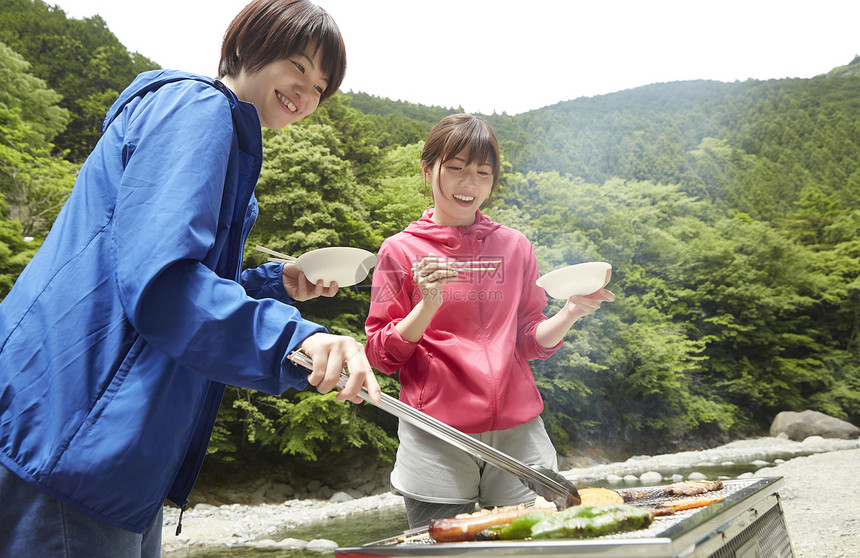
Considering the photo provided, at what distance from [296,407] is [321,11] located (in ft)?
30.2

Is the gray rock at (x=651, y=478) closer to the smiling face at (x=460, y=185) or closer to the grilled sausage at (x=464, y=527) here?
the smiling face at (x=460, y=185)

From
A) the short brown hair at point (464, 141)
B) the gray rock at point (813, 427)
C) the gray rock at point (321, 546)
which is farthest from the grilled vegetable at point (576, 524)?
the gray rock at point (813, 427)

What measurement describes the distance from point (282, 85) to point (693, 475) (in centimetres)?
997

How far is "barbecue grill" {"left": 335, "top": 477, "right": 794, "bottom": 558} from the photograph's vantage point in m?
0.69

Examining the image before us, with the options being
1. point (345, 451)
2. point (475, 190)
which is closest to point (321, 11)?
point (475, 190)

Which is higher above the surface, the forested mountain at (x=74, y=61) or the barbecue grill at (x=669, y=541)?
the forested mountain at (x=74, y=61)

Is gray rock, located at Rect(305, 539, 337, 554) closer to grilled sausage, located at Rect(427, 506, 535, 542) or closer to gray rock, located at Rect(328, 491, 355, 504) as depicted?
gray rock, located at Rect(328, 491, 355, 504)

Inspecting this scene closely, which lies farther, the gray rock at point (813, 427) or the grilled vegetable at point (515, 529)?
the gray rock at point (813, 427)

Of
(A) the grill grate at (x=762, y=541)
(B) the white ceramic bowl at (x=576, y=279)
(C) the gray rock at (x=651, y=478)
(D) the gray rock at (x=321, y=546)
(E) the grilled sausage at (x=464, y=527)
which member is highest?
(B) the white ceramic bowl at (x=576, y=279)

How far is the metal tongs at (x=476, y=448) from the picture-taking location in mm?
801

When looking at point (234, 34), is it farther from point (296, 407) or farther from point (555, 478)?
point (296, 407)

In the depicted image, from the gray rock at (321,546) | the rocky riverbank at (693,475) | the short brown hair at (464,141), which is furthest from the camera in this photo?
the gray rock at (321,546)

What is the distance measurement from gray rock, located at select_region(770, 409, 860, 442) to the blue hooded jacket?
1702cm

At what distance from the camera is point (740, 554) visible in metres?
1.00
